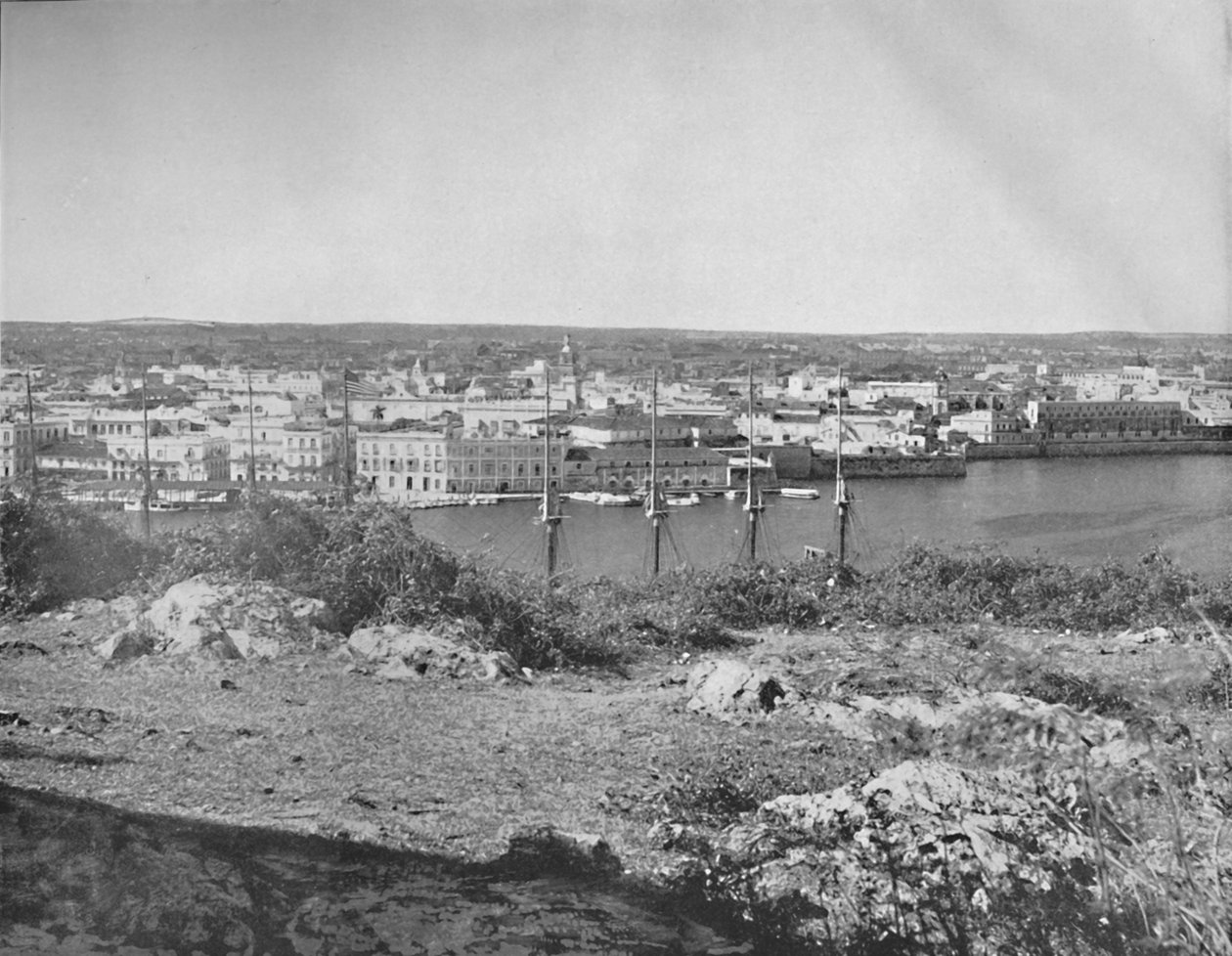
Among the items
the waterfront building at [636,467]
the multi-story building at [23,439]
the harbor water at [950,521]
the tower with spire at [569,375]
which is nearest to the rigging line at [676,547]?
the harbor water at [950,521]

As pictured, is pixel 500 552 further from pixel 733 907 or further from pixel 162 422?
pixel 733 907

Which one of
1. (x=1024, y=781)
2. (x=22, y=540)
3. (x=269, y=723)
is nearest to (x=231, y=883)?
(x=269, y=723)

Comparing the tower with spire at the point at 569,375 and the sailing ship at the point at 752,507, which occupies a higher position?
the tower with spire at the point at 569,375

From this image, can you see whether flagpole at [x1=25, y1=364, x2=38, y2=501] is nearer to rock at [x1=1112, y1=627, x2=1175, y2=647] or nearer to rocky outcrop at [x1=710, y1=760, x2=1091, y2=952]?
rocky outcrop at [x1=710, y1=760, x2=1091, y2=952]

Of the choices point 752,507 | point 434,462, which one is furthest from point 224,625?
point 752,507

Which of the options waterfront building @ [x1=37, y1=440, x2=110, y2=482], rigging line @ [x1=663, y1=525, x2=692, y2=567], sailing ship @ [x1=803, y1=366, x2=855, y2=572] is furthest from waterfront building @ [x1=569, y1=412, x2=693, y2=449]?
waterfront building @ [x1=37, y1=440, x2=110, y2=482]

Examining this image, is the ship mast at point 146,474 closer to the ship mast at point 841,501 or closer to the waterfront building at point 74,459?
the waterfront building at point 74,459

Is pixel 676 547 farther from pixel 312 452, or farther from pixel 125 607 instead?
Result: pixel 125 607
